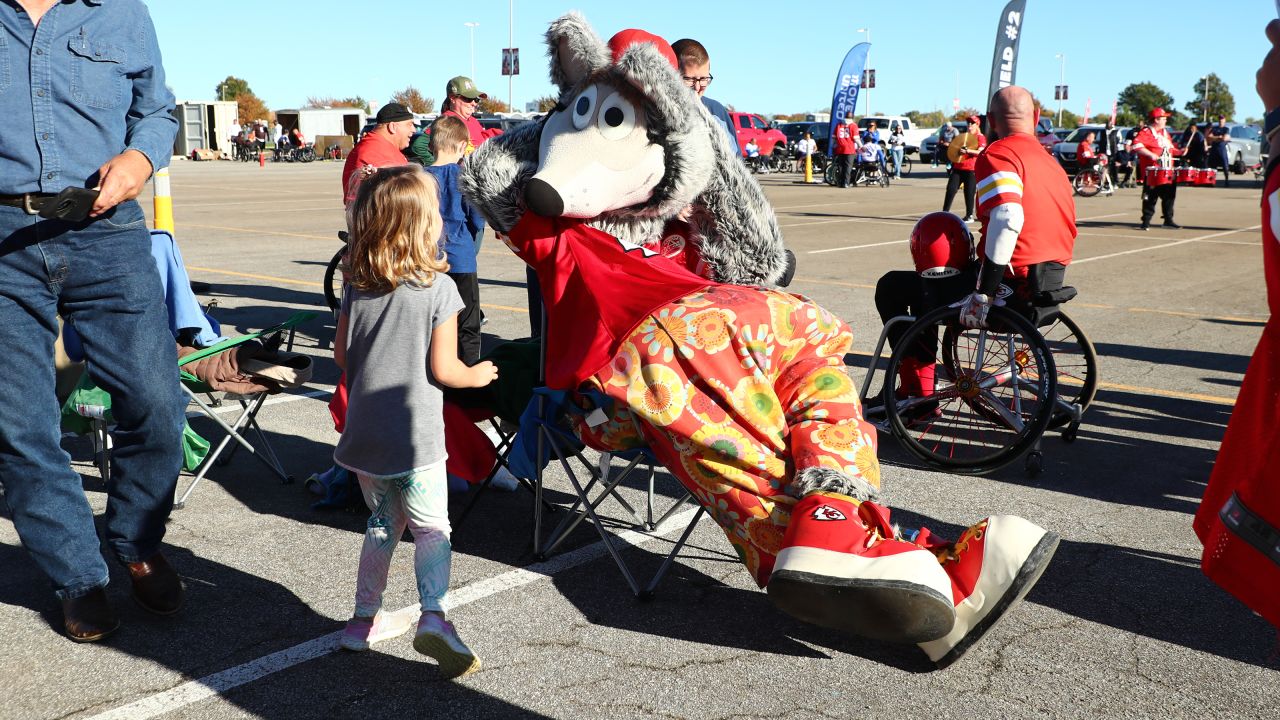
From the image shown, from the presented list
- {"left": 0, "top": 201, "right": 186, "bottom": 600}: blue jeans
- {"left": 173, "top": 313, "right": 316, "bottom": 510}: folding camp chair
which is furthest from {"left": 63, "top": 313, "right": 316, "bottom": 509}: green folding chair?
{"left": 0, "top": 201, "right": 186, "bottom": 600}: blue jeans

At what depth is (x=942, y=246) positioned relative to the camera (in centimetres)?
528

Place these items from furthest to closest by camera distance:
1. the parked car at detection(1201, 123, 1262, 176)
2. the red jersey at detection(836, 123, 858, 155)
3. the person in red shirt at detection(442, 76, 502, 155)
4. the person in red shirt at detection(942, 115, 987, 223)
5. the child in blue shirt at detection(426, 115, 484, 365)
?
the parked car at detection(1201, 123, 1262, 176) → the red jersey at detection(836, 123, 858, 155) → the person in red shirt at detection(942, 115, 987, 223) → the person in red shirt at detection(442, 76, 502, 155) → the child in blue shirt at detection(426, 115, 484, 365)

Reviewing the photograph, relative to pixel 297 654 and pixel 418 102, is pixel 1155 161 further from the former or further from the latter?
pixel 418 102

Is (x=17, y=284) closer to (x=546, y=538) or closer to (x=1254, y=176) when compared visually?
(x=546, y=538)

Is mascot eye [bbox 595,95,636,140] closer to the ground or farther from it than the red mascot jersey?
farther from it

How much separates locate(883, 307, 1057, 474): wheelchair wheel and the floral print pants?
5.62 ft

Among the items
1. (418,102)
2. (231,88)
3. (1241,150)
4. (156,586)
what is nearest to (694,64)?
(156,586)

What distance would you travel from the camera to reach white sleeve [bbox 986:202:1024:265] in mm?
4980

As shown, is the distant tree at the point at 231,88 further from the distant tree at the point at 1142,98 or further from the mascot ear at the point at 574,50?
the mascot ear at the point at 574,50

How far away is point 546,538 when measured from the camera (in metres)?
4.20

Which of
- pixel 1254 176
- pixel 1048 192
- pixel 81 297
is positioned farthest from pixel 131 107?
pixel 1254 176

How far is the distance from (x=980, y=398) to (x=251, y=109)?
9102cm

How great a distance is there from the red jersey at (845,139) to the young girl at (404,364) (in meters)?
26.2

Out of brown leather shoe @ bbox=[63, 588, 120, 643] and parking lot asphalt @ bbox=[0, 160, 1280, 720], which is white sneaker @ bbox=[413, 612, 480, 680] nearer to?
parking lot asphalt @ bbox=[0, 160, 1280, 720]
